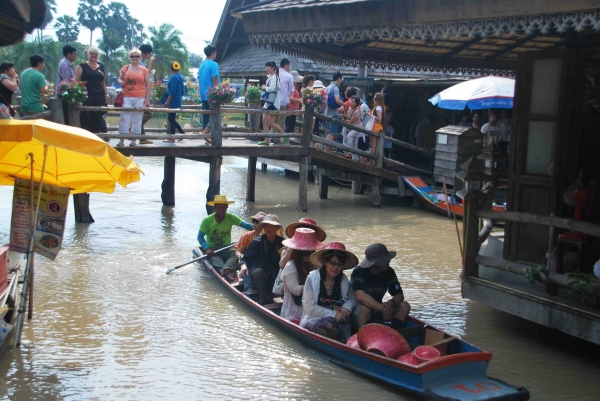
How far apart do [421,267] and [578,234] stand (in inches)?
153

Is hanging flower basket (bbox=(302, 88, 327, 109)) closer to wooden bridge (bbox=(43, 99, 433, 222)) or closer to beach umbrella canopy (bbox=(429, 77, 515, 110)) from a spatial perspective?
wooden bridge (bbox=(43, 99, 433, 222))

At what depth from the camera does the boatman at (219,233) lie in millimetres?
9992

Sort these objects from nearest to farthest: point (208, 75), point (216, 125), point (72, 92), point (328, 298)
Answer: point (328, 298) → point (72, 92) → point (216, 125) → point (208, 75)

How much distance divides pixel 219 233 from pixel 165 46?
1988 inches

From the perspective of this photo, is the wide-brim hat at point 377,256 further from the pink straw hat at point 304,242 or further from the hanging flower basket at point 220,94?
the hanging flower basket at point 220,94

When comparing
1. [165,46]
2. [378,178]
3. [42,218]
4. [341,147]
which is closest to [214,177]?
[341,147]

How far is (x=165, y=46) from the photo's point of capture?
58.2 metres

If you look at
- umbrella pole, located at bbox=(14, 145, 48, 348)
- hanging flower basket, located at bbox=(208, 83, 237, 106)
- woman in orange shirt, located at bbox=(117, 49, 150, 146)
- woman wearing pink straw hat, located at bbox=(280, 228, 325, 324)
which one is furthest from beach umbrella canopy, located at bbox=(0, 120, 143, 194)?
hanging flower basket, located at bbox=(208, 83, 237, 106)

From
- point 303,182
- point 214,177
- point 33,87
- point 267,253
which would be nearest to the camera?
point 267,253

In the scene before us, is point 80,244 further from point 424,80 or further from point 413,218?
point 424,80

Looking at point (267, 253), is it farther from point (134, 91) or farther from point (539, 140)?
point (134, 91)

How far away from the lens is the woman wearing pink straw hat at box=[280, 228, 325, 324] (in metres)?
7.45

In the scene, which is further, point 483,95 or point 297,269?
point 483,95

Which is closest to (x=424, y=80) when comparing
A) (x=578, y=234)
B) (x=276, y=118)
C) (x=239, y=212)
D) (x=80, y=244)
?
(x=276, y=118)
